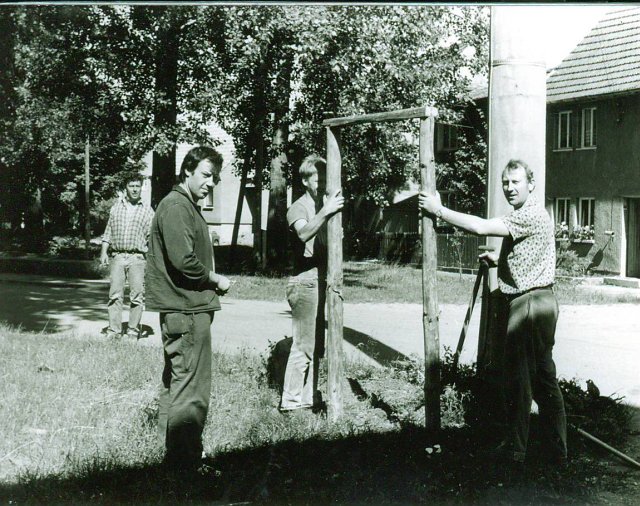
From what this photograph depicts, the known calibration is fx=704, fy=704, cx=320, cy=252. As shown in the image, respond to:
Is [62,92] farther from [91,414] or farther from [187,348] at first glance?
[187,348]

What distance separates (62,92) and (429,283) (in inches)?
456

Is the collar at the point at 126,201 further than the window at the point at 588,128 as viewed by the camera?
No

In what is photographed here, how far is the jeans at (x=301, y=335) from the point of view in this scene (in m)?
5.42

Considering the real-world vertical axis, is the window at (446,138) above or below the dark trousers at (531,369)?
above

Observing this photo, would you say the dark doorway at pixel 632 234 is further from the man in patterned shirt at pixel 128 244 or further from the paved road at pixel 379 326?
the man in patterned shirt at pixel 128 244

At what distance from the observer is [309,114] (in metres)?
18.1

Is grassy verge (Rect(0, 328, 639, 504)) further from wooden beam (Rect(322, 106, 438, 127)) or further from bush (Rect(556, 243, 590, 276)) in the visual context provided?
bush (Rect(556, 243, 590, 276))

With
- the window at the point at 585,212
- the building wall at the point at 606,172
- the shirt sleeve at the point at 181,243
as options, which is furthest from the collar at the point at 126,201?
the window at the point at 585,212

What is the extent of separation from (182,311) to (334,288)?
4.83ft

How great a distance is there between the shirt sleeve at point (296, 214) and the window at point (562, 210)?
1815cm

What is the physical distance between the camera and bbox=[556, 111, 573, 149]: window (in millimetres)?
21992

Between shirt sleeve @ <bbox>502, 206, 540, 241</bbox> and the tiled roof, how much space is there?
1085 centimetres

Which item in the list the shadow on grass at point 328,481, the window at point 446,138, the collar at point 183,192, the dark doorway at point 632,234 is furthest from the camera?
the window at point 446,138

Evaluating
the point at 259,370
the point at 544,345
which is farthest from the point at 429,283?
the point at 259,370
